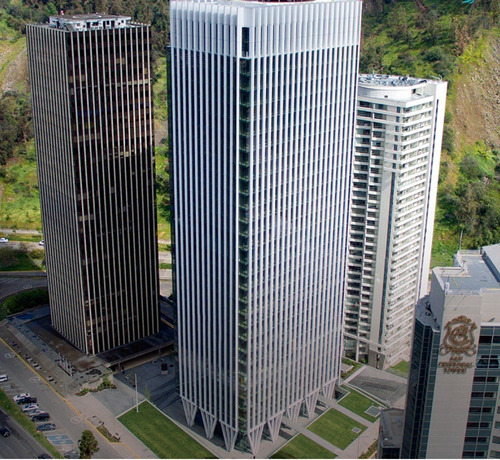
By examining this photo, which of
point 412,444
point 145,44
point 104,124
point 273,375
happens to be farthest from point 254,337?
point 145,44

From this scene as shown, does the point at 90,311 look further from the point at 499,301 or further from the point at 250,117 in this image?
the point at 499,301

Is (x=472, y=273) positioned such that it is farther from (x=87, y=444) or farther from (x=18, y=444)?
(x=18, y=444)

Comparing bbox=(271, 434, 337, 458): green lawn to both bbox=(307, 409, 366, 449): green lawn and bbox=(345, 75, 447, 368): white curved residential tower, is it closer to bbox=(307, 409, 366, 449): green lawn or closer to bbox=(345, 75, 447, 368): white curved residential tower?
bbox=(307, 409, 366, 449): green lawn

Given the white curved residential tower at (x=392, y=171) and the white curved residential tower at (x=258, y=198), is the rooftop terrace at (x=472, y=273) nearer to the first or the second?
the white curved residential tower at (x=258, y=198)

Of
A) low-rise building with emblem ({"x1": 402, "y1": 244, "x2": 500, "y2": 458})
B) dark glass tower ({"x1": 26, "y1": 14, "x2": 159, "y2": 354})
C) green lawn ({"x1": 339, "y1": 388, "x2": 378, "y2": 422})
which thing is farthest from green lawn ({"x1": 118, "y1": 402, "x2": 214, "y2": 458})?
low-rise building with emblem ({"x1": 402, "y1": 244, "x2": 500, "y2": 458})

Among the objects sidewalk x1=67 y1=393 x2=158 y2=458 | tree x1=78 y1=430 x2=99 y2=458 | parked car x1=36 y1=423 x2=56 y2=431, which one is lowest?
parked car x1=36 y1=423 x2=56 y2=431
